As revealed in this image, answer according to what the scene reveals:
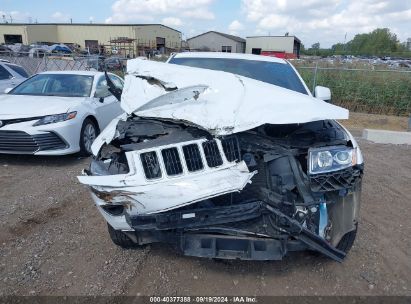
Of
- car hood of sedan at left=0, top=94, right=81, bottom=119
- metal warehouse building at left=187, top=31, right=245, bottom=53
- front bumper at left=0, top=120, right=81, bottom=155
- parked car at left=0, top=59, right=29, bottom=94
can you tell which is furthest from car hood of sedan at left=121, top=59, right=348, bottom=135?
metal warehouse building at left=187, top=31, right=245, bottom=53

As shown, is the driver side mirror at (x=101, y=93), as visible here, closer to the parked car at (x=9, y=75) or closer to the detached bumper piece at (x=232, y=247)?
the parked car at (x=9, y=75)

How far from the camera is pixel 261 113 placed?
8.32ft

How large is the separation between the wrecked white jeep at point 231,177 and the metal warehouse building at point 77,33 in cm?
4892

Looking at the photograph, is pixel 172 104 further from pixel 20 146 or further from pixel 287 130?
pixel 20 146

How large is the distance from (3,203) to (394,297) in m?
4.02

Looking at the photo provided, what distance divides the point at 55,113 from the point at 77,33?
54785 millimetres

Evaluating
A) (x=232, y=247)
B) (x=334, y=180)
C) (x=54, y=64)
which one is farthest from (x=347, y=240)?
(x=54, y=64)

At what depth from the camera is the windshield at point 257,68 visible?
13.6ft

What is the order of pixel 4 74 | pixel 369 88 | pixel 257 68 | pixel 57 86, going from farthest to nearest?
pixel 369 88
pixel 4 74
pixel 57 86
pixel 257 68

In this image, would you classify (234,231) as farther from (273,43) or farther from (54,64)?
(273,43)

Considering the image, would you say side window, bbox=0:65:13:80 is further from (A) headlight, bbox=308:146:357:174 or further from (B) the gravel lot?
(A) headlight, bbox=308:146:357:174

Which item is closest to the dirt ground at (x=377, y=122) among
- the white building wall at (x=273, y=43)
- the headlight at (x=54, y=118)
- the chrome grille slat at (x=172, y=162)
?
the headlight at (x=54, y=118)

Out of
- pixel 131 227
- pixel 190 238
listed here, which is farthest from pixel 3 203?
pixel 190 238

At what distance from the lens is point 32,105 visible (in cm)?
565
